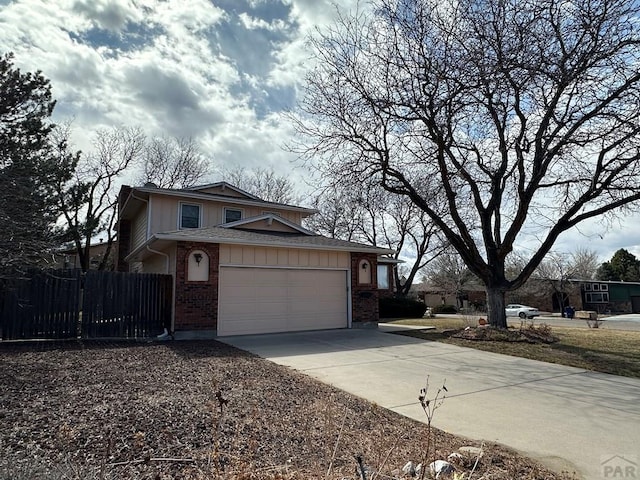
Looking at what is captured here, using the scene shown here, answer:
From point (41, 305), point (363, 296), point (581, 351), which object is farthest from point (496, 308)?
point (41, 305)

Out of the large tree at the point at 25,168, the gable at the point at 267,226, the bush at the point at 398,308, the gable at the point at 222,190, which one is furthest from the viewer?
the bush at the point at 398,308

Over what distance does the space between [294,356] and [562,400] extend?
16.3ft

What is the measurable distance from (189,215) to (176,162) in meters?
14.8

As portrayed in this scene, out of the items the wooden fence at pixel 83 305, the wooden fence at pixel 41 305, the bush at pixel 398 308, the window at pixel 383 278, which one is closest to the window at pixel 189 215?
the wooden fence at pixel 83 305

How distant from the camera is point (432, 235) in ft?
102

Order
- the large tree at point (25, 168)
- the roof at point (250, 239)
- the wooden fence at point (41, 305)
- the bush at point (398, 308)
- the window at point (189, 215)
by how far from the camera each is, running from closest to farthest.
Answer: the large tree at point (25, 168) < the wooden fence at point (41, 305) < the roof at point (250, 239) < the window at point (189, 215) < the bush at point (398, 308)

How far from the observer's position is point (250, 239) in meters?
11.7

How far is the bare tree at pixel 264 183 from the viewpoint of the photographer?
106ft

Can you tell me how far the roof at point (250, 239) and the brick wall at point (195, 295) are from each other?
300mm

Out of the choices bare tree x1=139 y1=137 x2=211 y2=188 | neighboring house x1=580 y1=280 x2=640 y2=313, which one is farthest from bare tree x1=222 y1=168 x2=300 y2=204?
neighboring house x1=580 y1=280 x2=640 y2=313

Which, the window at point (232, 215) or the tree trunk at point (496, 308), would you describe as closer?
the tree trunk at point (496, 308)

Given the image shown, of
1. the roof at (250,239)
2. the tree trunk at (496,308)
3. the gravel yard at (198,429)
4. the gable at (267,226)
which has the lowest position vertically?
the gravel yard at (198,429)

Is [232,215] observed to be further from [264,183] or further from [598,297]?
[598,297]

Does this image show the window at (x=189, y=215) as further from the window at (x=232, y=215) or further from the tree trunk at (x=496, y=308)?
the tree trunk at (x=496, y=308)
